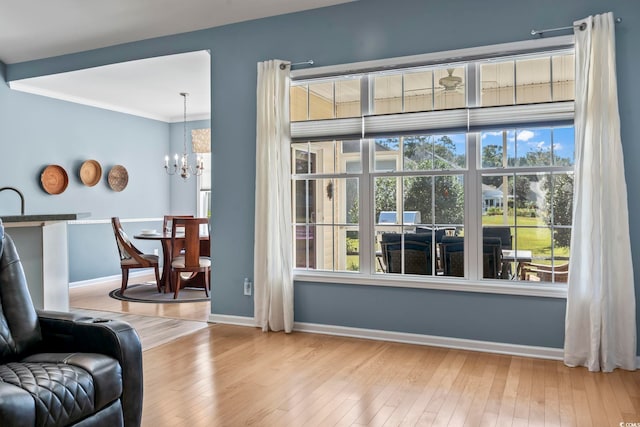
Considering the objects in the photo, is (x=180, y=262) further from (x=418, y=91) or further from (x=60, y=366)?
(x=60, y=366)

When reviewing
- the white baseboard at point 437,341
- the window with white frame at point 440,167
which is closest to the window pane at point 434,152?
the window with white frame at point 440,167

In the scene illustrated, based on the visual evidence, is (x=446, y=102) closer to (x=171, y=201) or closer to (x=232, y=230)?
(x=232, y=230)

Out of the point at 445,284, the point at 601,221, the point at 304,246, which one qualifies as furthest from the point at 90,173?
the point at 601,221

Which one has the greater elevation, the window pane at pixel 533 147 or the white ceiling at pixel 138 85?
the white ceiling at pixel 138 85

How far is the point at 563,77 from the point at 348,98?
1.70 meters

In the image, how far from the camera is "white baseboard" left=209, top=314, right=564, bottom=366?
12.1 ft

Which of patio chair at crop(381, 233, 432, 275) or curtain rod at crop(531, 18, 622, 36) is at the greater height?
curtain rod at crop(531, 18, 622, 36)

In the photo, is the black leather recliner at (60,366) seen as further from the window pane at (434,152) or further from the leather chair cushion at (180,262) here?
the leather chair cushion at (180,262)

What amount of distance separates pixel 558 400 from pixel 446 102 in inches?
90.6

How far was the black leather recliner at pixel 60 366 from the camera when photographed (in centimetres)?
179

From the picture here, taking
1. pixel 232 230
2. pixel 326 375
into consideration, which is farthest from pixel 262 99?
pixel 326 375

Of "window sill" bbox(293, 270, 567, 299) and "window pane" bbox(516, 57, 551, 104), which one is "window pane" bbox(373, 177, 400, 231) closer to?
"window sill" bbox(293, 270, 567, 299)

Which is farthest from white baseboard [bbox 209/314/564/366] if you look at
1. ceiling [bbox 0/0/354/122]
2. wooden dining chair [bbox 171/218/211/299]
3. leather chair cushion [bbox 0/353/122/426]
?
ceiling [bbox 0/0/354/122]

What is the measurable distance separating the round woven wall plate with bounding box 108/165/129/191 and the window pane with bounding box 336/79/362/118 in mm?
4546
